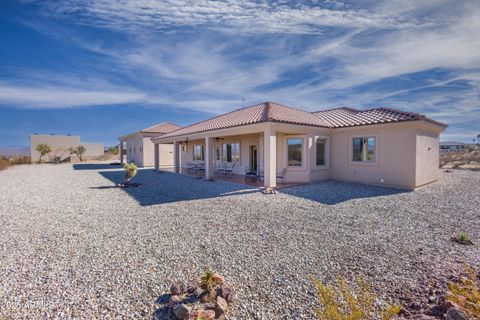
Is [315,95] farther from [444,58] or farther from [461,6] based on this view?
[461,6]

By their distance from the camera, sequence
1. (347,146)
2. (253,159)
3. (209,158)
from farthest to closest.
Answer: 1. (253,159)
2. (209,158)
3. (347,146)

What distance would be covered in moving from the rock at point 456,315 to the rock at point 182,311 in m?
2.97

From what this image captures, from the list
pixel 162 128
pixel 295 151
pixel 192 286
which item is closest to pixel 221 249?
pixel 192 286

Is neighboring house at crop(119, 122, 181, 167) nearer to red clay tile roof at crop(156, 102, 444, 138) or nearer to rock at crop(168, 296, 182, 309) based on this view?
red clay tile roof at crop(156, 102, 444, 138)

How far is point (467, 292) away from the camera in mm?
3305

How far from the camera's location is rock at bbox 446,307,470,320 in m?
2.51

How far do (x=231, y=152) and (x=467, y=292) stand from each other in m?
17.2

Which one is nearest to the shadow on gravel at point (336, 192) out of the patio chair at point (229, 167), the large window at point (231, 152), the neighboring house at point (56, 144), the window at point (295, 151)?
the window at point (295, 151)

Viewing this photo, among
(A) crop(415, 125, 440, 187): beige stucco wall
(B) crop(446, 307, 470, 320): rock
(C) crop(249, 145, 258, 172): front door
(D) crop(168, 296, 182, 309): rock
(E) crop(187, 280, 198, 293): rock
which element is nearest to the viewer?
(B) crop(446, 307, 470, 320): rock

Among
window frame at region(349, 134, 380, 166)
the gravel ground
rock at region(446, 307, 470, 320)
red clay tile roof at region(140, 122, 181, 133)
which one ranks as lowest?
the gravel ground

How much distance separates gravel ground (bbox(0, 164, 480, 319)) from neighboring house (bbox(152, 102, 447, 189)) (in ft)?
10.6

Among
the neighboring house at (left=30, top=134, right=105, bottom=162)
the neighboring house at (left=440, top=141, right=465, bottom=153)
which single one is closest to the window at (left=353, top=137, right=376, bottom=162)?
the neighboring house at (left=30, top=134, right=105, bottom=162)

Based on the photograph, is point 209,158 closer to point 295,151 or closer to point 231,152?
point 231,152

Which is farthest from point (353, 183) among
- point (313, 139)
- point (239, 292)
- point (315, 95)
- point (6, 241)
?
point (6, 241)
